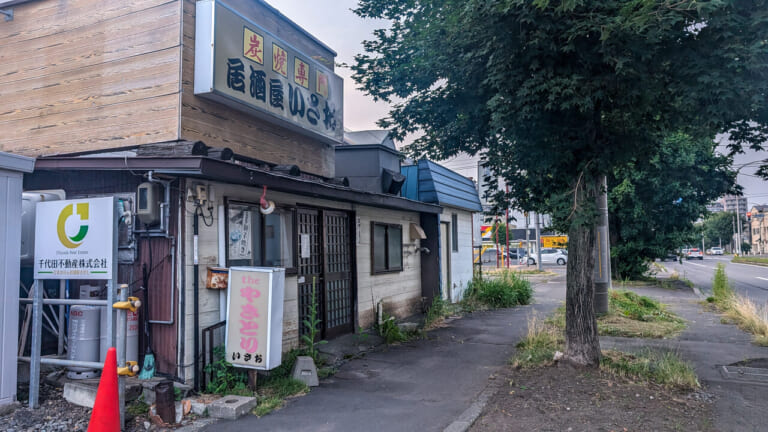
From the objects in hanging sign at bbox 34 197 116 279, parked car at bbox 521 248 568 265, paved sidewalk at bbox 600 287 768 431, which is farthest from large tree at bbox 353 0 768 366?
parked car at bbox 521 248 568 265

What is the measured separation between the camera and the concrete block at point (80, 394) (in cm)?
507

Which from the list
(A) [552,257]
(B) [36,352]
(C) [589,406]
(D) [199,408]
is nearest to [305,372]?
(D) [199,408]

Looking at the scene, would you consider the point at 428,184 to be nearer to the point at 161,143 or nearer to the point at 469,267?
the point at 469,267

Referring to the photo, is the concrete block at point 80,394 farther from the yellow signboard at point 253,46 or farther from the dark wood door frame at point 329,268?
the yellow signboard at point 253,46

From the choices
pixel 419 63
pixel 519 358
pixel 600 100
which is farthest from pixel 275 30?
pixel 519 358

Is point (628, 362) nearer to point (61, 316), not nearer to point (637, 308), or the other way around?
point (637, 308)

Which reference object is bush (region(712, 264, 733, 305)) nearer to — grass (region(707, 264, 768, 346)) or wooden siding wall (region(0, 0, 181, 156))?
grass (region(707, 264, 768, 346))

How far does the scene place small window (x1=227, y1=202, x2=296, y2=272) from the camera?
20.9 feet

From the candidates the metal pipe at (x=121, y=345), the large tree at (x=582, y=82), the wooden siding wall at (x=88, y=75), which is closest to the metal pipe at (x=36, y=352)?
the metal pipe at (x=121, y=345)

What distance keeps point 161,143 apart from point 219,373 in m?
2.80

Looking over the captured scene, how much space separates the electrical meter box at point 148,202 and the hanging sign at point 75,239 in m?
0.37

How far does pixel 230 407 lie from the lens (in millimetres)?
5000

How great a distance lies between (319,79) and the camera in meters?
8.63

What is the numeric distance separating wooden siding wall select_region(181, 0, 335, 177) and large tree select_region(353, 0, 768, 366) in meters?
2.11
